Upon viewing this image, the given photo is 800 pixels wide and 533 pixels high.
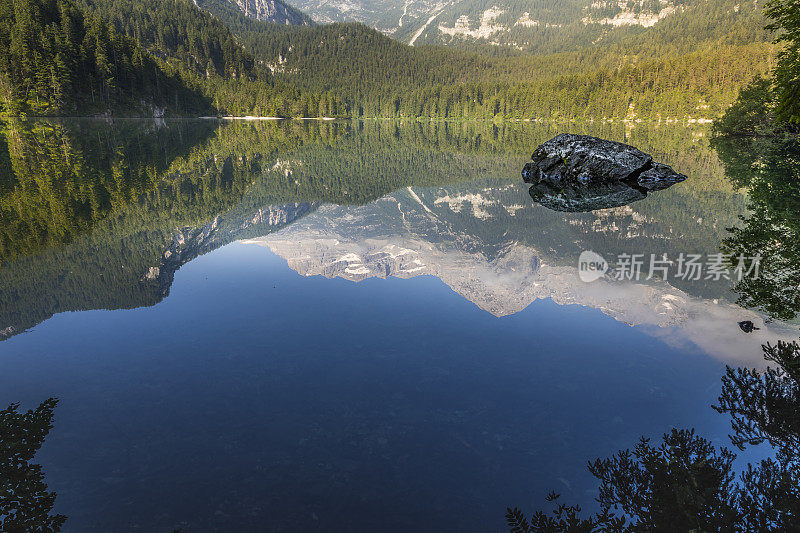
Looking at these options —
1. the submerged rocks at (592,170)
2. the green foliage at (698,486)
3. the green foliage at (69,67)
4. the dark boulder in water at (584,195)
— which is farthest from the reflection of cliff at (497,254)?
the green foliage at (69,67)

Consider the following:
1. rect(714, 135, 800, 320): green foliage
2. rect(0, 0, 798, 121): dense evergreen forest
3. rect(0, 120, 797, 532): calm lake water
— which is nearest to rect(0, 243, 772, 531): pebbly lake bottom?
rect(0, 120, 797, 532): calm lake water

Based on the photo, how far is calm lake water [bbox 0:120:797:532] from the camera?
4.31 m

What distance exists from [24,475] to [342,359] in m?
4.00

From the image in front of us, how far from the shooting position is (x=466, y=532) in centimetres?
392

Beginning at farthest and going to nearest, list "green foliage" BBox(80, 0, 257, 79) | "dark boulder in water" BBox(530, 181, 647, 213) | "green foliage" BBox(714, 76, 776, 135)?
"green foliage" BBox(80, 0, 257, 79) < "green foliage" BBox(714, 76, 776, 135) < "dark boulder in water" BBox(530, 181, 647, 213)

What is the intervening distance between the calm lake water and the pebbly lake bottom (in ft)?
0.10

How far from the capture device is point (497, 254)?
13.0m

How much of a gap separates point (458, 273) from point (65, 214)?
14446 millimetres

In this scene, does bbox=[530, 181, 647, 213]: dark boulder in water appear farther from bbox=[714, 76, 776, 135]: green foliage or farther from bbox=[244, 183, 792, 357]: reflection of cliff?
bbox=[714, 76, 776, 135]: green foliage

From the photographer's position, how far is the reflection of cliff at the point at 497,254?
28.7 ft

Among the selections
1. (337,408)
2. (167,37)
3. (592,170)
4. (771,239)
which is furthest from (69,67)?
(167,37)

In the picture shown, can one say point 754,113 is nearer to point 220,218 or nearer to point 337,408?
point 220,218

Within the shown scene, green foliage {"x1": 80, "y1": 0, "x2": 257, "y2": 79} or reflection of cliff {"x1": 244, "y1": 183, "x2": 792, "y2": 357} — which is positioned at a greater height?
green foliage {"x1": 80, "y1": 0, "x2": 257, "y2": 79}

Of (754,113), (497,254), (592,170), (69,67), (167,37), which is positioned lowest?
(497,254)
